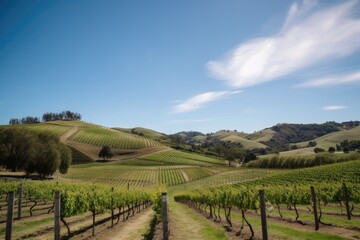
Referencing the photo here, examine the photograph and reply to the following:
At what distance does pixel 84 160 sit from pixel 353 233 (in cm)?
12603

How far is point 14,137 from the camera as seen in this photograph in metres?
66.9

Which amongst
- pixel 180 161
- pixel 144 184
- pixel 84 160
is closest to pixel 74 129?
pixel 84 160

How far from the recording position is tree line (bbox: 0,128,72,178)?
65.1 metres

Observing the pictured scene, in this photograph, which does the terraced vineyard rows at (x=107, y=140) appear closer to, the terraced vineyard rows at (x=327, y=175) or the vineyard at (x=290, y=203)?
the terraced vineyard rows at (x=327, y=175)

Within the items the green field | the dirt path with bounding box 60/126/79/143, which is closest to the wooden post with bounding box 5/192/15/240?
the green field

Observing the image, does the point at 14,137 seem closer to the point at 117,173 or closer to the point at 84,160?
the point at 117,173

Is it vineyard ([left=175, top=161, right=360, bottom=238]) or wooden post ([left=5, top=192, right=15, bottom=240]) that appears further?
vineyard ([left=175, top=161, right=360, bottom=238])

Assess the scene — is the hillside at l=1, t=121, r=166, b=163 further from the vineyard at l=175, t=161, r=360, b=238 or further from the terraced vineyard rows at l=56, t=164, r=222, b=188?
the vineyard at l=175, t=161, r=360, b=238

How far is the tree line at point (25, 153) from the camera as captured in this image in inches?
2562

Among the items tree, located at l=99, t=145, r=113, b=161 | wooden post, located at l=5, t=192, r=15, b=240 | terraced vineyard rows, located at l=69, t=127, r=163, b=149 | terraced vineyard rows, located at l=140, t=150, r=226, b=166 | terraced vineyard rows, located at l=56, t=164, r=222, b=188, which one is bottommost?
terraced vineyard rows, located at l=56, t=164, r=222, b=188

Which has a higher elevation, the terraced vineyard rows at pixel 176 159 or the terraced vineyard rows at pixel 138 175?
the terraced vineyard rows at pixel 176 159

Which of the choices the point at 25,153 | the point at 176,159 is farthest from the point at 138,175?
the point at 176,159

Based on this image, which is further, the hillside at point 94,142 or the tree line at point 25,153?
the hillside at point 94,142

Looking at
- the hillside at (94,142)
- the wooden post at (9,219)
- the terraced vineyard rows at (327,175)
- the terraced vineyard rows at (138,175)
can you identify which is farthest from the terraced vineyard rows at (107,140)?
the wooden post at (9,219)
